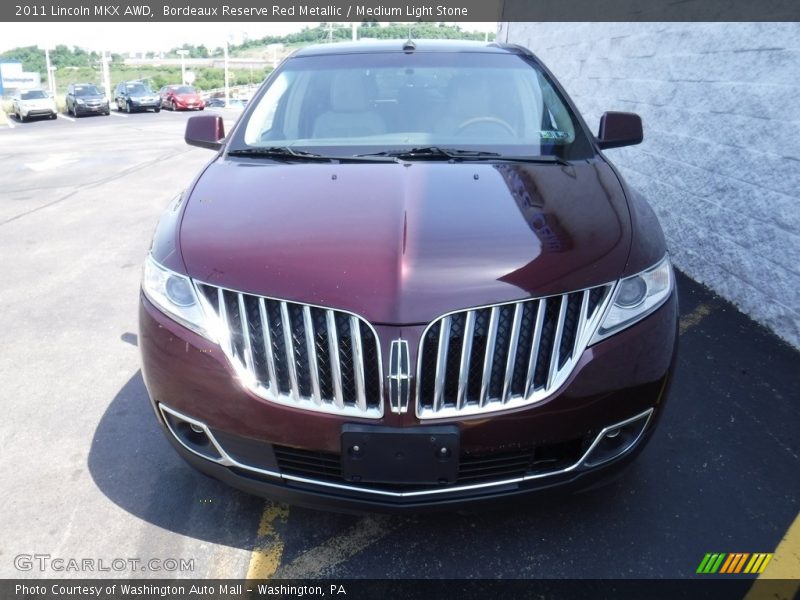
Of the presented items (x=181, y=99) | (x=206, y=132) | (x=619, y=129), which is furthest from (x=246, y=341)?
(x=181, y=99)

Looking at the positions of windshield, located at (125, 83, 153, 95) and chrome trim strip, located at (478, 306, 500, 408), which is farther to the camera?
windshield, located at (125, 83, 153, 95)

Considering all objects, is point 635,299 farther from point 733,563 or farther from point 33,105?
point 33,105

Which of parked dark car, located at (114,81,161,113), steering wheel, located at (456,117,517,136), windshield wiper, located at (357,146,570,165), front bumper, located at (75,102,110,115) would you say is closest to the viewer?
windshield wiper, located at (357,146,570,165)

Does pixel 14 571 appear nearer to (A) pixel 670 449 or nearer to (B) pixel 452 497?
(B) pixel 452 497

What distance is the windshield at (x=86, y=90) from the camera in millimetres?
30595

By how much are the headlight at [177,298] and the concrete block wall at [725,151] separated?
140 inches

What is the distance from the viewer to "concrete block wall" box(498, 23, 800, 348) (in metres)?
4.04

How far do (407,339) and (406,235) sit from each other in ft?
1.30

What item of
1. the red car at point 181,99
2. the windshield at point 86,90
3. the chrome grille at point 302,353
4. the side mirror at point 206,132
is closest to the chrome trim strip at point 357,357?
the chrome grille at point 302,353

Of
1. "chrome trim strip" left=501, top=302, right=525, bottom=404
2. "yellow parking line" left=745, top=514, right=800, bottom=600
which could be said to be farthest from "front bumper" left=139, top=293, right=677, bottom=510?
"yellow parking line" left=745, top=514, right=800, bottom=600

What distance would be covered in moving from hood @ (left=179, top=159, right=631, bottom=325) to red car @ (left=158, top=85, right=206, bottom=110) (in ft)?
121

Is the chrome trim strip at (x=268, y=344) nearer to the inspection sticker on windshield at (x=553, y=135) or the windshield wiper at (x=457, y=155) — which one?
the windshield wiper at (x=457, y=155)

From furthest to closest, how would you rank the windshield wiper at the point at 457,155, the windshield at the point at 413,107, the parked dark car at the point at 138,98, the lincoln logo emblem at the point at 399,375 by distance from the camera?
the parked dark car at the point at 138,98 < the windshield at the point at 413,107 < the windshield wiper at the point at 457,155 < the lincoln logo emblem at the point at 399,375

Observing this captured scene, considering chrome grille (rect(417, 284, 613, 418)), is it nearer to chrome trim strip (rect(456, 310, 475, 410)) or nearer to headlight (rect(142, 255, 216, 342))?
chrome trim strip (rect(456, 310, 475, 410))
